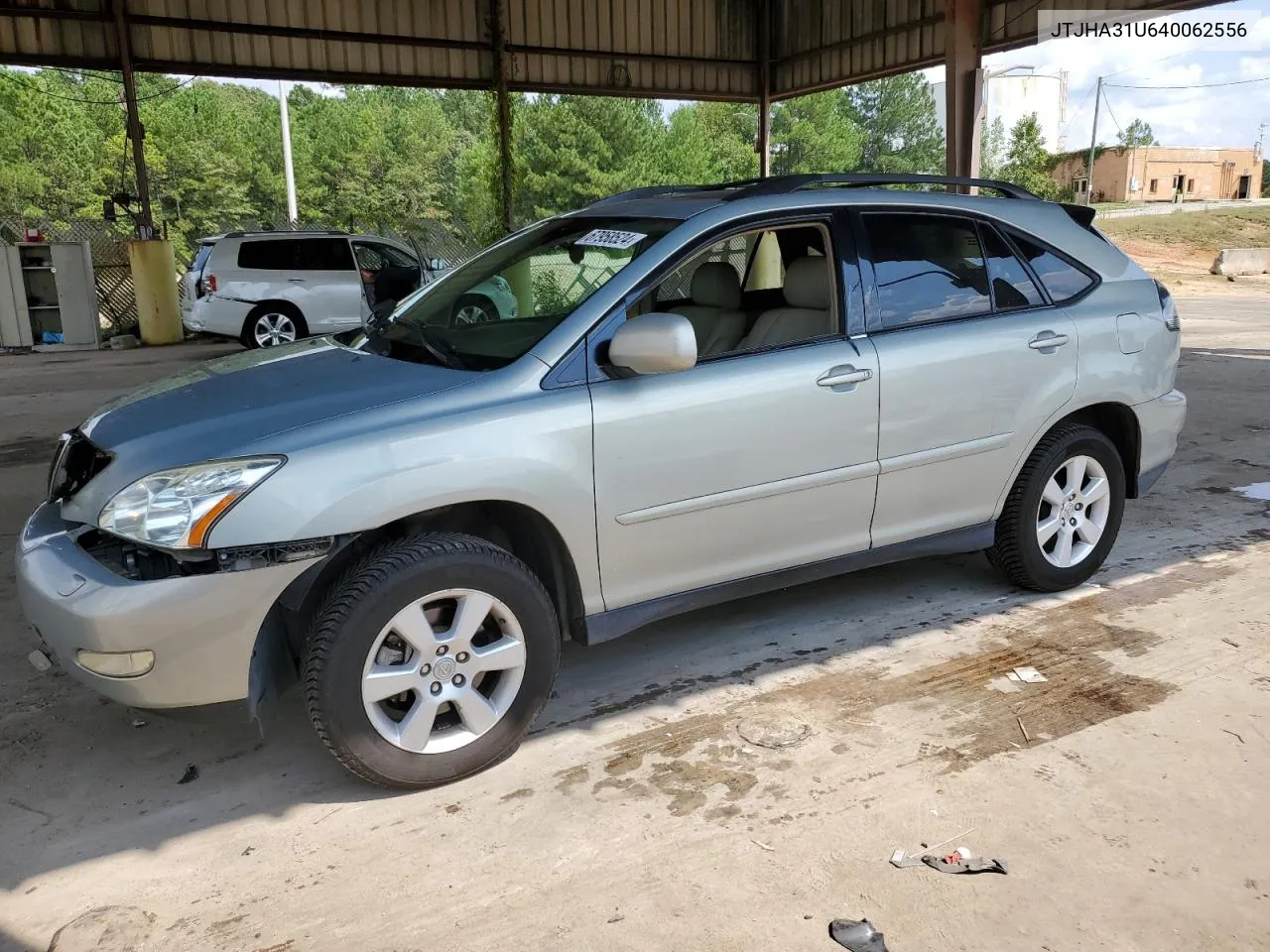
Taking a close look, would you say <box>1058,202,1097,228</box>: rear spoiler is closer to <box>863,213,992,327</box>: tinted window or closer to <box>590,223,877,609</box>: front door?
<box>863,213,992,327</box>: tinted window

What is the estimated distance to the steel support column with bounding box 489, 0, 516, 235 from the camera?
16.2m

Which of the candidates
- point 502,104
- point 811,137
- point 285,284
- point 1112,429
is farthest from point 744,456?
point 811,137

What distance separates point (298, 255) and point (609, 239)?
444 inches

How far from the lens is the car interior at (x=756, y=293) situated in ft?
12.3

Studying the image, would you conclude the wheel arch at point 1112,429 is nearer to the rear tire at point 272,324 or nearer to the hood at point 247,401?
the hood at point 247,401

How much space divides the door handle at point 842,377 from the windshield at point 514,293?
76cm

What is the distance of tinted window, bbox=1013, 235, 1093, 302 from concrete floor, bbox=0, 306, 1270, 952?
1329 mm

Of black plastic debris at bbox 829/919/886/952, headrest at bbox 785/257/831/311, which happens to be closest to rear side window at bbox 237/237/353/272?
headrest at bbox 785/257/831/311

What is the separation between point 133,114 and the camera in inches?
593

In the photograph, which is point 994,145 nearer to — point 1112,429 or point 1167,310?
point 1167,310

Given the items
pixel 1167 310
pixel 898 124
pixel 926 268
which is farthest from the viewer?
pixel 898 124

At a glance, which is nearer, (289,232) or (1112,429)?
(1112,429)

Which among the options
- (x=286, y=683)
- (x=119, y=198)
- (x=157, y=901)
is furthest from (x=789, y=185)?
(x=119, y=198)

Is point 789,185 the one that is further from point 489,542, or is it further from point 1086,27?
point 1086,27
